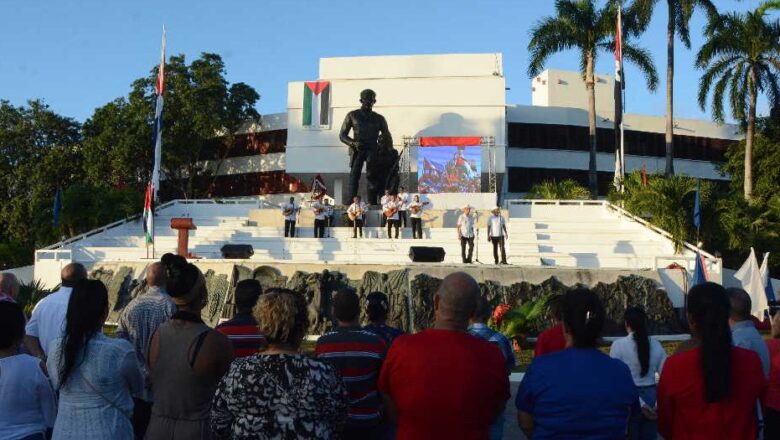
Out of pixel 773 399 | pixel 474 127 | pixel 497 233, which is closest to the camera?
pixel 773 399

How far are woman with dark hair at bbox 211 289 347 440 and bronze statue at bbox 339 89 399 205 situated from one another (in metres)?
25.1

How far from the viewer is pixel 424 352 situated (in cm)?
394

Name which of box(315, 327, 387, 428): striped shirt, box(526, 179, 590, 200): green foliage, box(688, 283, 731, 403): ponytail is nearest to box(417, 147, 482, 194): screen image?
box(526, 179, 590, 200): green foliage

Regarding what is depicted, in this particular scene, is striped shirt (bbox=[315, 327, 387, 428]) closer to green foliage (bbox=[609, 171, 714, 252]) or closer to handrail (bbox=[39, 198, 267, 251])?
green foliage (bbox=[609, 171, 714, 252])

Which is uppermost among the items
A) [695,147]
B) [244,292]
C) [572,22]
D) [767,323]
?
[572,22]

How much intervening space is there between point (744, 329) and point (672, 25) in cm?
3449

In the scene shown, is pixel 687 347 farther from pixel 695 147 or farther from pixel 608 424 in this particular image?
pixel 695 147

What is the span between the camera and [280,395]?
384 centimetres

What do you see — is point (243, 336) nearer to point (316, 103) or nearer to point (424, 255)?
point (424, 255)

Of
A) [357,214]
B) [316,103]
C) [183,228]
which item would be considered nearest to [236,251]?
[183,228]

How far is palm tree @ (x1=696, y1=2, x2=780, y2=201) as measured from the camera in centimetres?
3503

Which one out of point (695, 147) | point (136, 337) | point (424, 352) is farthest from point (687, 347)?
point (695, 147)

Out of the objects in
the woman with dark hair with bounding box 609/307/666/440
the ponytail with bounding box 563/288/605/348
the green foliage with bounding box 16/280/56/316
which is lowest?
the green foliage with bounding box 16/280/56/316

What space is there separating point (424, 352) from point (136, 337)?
2.49m
